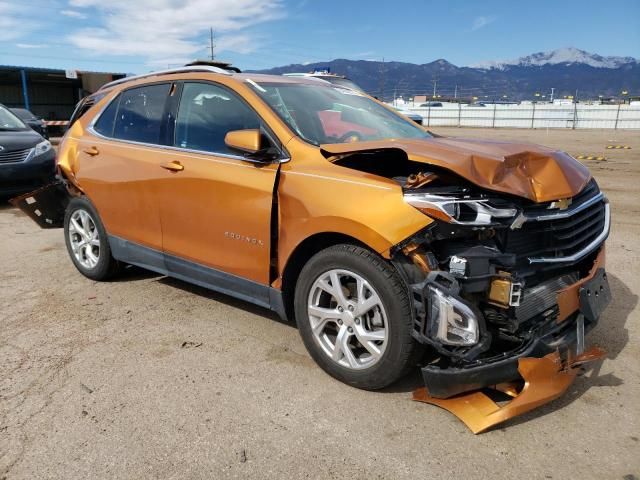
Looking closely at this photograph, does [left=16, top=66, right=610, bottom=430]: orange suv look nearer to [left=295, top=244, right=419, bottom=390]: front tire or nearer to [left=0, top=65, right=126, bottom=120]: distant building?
[left=295, top=244, right=419, bottom=390]: front tire

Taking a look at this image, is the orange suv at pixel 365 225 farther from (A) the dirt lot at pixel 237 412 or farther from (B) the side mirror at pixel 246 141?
(A) the dirt lot at pixel 237 412

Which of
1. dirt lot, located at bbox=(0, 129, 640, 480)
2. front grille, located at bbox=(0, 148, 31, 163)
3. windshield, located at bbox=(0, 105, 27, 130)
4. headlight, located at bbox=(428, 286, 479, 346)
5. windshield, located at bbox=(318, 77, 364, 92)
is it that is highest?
windshield, located at bbox=(318, 77, 364, 92)

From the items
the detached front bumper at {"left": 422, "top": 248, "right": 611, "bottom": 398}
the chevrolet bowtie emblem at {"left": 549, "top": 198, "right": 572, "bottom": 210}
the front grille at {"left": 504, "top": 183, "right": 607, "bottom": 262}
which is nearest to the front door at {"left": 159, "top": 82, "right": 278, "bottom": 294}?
the detached front bumper at {"left": 422, "top": 248, "right": 611, "bottom": 398}

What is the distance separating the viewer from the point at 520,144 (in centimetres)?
327

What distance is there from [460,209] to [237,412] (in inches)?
63.9

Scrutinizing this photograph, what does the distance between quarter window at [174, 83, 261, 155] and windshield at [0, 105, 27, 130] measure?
707 cm

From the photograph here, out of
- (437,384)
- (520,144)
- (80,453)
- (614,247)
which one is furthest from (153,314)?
(614,247)

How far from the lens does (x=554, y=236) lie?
2.89m

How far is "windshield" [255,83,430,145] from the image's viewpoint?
11.7 ft

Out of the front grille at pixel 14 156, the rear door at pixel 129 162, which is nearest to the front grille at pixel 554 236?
the rear door at pixel 129 162

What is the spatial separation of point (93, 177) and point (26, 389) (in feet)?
7.08

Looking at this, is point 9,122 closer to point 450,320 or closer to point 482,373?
point 450,320

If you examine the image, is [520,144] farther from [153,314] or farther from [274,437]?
[153,314]

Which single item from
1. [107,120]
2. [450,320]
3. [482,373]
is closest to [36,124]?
[107,120]
